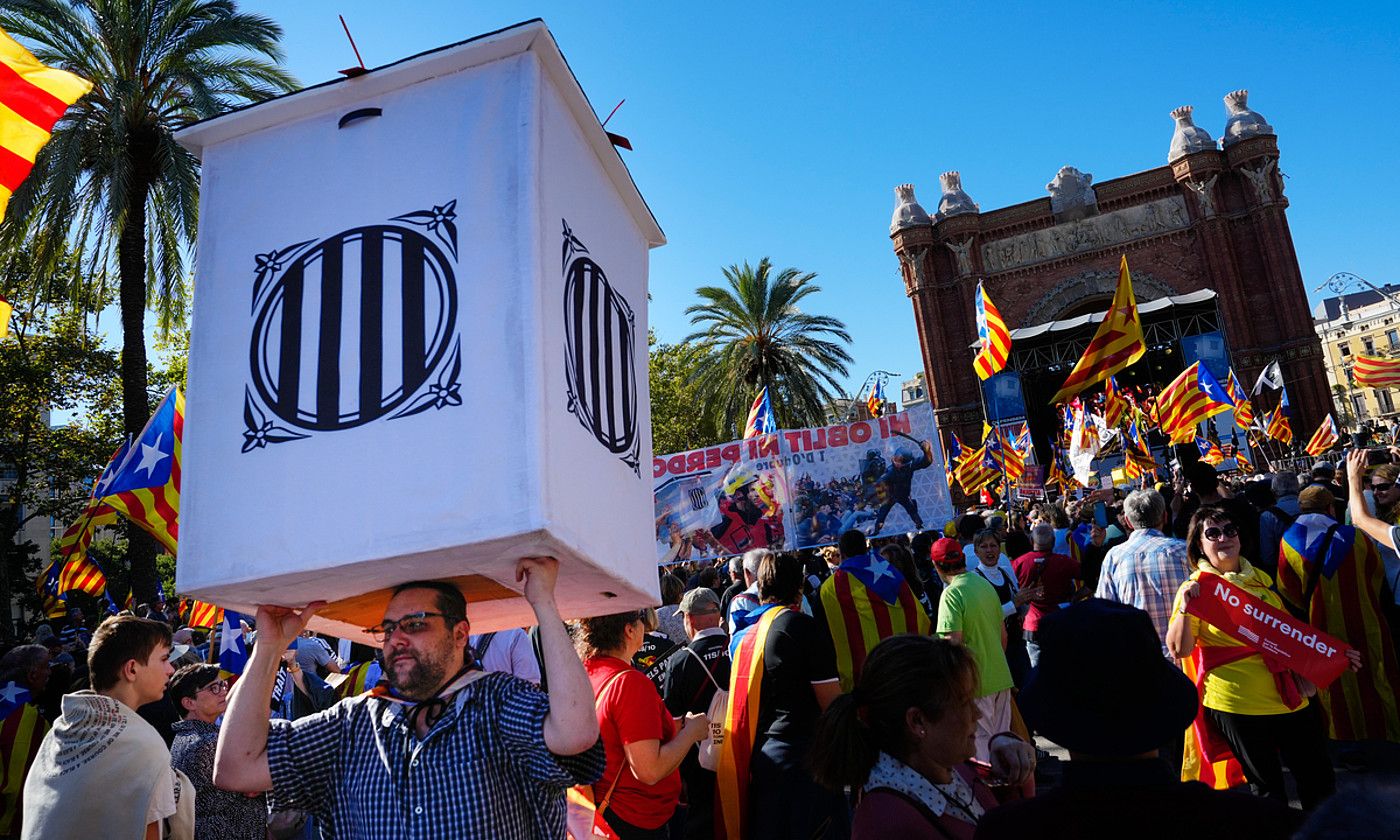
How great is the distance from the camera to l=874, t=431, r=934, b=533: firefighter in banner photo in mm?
12656

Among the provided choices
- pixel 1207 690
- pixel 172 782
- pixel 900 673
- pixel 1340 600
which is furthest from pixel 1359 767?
pixel 172 782

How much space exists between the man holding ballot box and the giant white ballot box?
15 centimetres

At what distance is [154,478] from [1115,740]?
8.32 metres

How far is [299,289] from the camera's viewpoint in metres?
2.61

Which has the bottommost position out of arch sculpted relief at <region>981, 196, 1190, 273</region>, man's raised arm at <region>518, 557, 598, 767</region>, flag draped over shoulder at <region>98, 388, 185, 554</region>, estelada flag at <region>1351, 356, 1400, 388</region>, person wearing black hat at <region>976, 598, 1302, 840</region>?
person wearing black hat at <region>976, 598, 1302, 840</region>

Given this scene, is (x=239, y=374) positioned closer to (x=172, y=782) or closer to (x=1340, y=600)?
(x=172, y=782)

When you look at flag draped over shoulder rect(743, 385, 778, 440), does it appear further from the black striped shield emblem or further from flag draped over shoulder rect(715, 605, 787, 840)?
the black striped shield emblem

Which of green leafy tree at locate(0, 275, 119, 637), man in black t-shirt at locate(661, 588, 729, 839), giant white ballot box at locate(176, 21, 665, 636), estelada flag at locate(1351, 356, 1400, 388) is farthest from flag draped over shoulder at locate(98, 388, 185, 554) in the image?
estelada flag at locate(1351, 356, 1400, 388)

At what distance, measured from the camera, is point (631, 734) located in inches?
147

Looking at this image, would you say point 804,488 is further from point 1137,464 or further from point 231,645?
point 1137,464

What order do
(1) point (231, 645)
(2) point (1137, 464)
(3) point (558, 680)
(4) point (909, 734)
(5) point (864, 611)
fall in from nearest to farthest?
(3) point (558, 680)
(4) point (909, 734)
(5) point (864, 611)
(1) point (231, 645)
(2) point (1137, 464)

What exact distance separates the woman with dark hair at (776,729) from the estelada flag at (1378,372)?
64.5 feet

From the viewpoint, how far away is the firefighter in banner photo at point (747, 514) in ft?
43.4

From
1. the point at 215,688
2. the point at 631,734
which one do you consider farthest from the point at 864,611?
the point at 215,688
